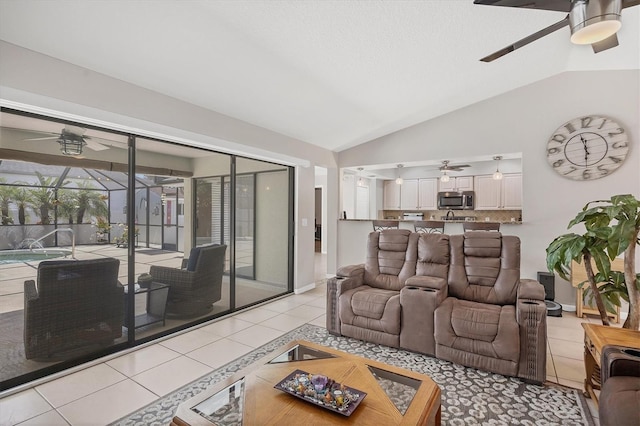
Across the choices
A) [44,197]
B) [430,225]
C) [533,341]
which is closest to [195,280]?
[44,197]

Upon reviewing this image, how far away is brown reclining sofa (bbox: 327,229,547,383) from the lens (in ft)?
8.31

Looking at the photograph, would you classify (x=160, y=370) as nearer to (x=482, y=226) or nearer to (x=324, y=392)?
(x=324, y=392)

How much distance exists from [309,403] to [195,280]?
264 centimetres

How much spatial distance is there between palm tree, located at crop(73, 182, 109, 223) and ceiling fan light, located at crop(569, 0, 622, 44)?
385 cm

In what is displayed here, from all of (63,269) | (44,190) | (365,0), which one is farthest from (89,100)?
(365,0)

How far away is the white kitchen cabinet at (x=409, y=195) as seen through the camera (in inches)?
353

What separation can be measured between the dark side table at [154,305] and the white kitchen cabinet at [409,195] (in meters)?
7.08

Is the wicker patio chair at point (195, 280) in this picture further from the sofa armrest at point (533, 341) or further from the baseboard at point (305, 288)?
the sofa armrest at point (533, 341)

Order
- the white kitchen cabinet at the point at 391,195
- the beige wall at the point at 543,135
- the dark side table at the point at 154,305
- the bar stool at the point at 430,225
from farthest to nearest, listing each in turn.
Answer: the white kitchen cabinet at the point at 391,195 < the bar stool at the point at 430,225 < the beige wall at the point at 543,135 < the dark side table at the point at 154,305

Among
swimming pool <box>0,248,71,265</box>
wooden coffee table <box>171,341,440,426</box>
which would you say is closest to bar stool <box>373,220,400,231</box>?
wooden coffee table <box>171,341,440,426</box>

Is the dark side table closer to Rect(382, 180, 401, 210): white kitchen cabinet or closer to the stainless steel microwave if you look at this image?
the stainless steel microwave

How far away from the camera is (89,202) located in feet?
9.48

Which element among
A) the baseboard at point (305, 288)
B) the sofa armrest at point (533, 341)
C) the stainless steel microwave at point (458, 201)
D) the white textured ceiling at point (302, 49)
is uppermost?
the white textured ceiling at point (302, 49)

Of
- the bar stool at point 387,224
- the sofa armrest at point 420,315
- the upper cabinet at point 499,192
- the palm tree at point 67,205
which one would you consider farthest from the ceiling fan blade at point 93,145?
the upper cabinet at point 499,192
